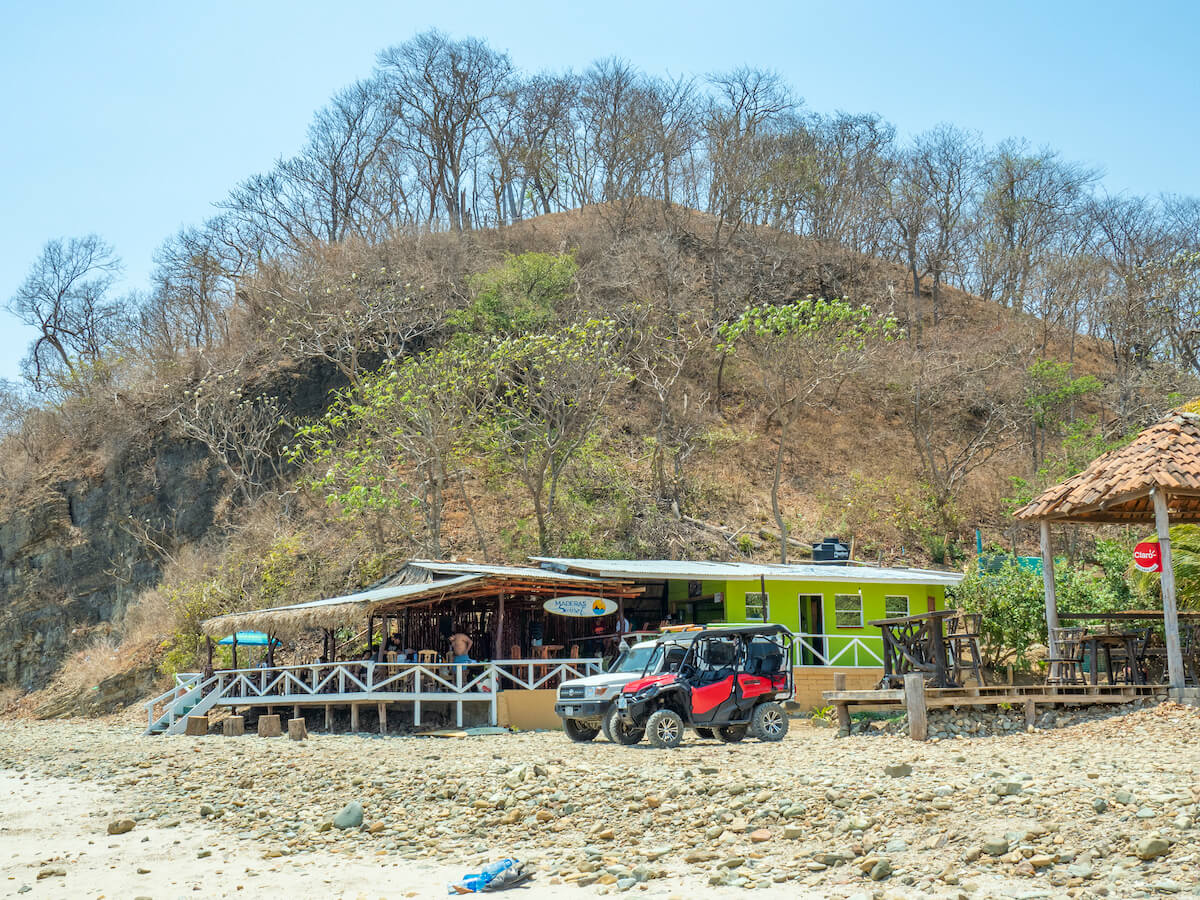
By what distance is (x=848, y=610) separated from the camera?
75.6ft

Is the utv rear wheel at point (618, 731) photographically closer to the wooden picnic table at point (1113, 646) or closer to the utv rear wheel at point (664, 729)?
the utv rear wheel at point (664, 729)

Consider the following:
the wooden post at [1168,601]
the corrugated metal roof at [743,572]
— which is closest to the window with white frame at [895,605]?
the corrugated metal roof at [743,572]

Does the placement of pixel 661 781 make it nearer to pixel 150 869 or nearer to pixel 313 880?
pixel 313 880

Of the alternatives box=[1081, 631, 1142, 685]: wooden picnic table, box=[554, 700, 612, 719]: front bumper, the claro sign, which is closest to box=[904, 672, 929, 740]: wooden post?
box=[1081, 631, 1142, 685]: wooden picnic table

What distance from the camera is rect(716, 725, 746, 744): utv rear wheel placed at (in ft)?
51.2

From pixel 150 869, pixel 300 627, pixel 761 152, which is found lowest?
pixel 150 869

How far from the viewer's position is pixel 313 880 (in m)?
9.12

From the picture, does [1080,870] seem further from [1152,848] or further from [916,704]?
[916,704]

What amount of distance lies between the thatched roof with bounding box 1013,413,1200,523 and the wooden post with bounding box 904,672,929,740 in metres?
3.23

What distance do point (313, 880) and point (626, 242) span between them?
35.0 meters

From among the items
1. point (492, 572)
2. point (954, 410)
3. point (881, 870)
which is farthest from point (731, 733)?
point (954, 410)

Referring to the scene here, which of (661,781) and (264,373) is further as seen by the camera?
(264,373)

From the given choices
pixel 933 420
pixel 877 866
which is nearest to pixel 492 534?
pixel 933 420

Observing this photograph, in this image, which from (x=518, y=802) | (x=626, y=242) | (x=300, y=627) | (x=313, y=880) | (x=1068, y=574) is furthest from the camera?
(x=626, y=242)
